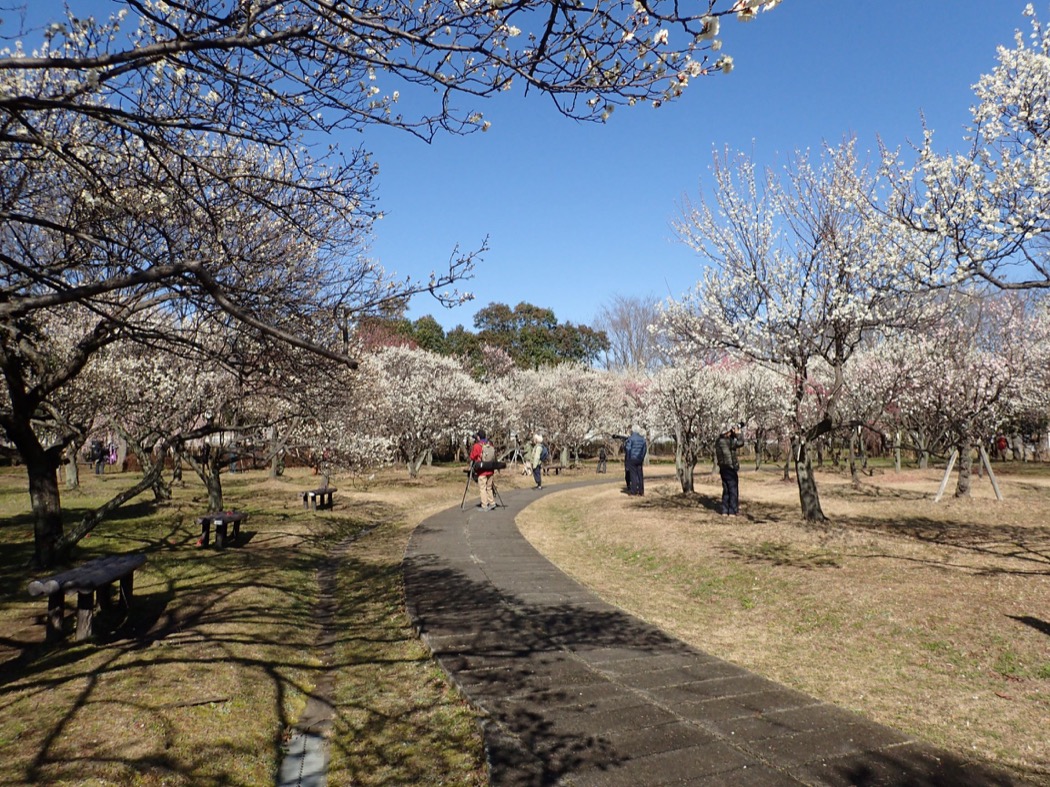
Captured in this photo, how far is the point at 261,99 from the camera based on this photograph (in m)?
5.14

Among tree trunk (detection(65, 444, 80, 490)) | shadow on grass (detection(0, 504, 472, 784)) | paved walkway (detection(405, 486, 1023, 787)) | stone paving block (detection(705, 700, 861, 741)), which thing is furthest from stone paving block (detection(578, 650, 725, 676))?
tree trunk (detection(65, 444, 80, 490))

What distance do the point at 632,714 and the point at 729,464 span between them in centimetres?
1094

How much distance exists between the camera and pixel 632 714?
15.1 feet

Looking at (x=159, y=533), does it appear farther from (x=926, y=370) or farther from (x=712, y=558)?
(x=926, y=370)

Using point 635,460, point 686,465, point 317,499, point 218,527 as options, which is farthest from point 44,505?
point 686,465

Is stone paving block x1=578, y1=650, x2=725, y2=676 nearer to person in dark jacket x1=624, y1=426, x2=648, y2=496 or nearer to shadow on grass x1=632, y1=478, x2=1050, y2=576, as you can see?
shadow on grass x1=632, y1=478, x2=1050, y2=576

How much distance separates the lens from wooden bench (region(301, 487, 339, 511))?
17734mm

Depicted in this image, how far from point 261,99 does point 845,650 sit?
7469 mm

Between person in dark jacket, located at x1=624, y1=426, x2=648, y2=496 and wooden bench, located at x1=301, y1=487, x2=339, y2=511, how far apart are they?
354 inches

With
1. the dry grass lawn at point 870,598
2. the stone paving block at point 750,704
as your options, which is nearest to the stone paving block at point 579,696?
the stone paving block at point 750,704

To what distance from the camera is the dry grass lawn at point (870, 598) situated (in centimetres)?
519

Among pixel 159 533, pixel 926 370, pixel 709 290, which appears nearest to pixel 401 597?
pixel 159 533

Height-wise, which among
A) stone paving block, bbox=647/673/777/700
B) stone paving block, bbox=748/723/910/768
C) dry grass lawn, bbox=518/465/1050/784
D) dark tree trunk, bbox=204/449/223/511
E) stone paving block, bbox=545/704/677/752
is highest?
dark tree trunk, bbox=204/449/223/511

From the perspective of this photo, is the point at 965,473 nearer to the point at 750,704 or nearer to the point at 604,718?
the point at 750,704
